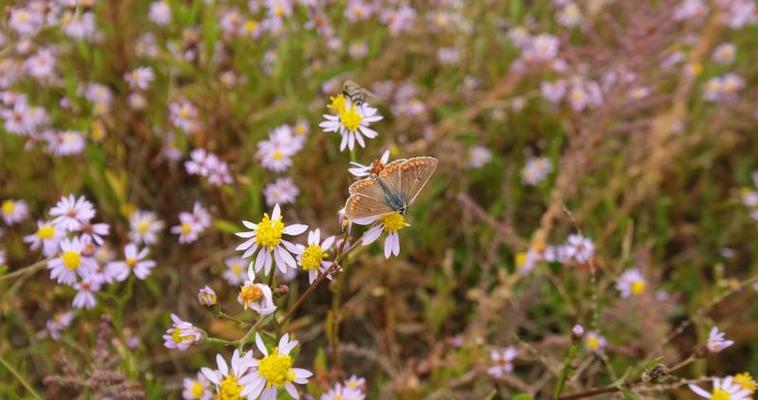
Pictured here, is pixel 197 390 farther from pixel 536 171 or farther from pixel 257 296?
pixel 536 171

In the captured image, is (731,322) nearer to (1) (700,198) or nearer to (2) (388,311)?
(1) (700,198)

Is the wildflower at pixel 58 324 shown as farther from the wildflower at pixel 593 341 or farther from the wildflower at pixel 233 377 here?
the wildflower at pixel 593 341

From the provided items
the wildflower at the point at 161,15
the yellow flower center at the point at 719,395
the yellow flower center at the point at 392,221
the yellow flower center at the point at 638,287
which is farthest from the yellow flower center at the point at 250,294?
the wildflower at the point at 161,15

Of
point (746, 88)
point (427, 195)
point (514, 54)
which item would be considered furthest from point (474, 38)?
point (746, 88)

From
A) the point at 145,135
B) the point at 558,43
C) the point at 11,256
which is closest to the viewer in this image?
the point at 11,256

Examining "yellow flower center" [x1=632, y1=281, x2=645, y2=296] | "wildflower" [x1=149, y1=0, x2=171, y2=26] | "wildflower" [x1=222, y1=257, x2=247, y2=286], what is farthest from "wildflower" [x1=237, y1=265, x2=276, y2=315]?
"wildflower" [x1=149, y1=0, x2=171, y2=26]

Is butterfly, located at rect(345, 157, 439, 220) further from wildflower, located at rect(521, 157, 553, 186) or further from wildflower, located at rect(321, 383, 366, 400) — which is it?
wildflower, located at rect(521, 157, 553, 186)

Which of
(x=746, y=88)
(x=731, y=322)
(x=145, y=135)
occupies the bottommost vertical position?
(x=731, y=322)
